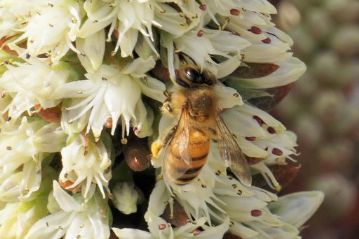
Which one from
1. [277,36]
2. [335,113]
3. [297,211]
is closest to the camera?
[277,36]

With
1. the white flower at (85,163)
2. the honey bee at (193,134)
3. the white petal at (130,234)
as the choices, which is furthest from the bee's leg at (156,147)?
the white petal at (130,234)

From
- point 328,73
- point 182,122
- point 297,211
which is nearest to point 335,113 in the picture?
point 328,73

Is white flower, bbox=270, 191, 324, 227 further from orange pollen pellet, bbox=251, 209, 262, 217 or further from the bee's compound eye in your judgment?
the bee's compound eye

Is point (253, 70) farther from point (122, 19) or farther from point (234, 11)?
point (122, 19)

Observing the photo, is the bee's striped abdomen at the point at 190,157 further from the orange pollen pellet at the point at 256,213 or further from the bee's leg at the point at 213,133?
the orange pollen pellet at the point at 256,213

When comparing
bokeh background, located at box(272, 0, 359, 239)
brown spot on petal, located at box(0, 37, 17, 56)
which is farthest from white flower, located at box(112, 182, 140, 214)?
bokeh background, located at box(272, 0, 359, 239)

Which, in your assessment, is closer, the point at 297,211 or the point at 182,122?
the point at 182,122

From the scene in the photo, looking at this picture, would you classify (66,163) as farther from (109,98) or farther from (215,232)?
(215,232)
